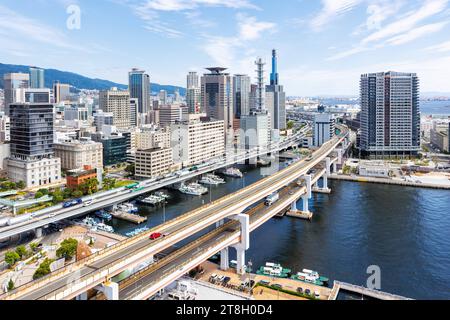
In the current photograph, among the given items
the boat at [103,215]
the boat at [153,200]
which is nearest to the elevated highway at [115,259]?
the boat at [103,215]

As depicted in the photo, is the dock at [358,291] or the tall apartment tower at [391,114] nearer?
the dock at [358,291]

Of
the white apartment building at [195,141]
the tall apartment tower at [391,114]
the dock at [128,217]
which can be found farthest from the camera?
the tall apartment tower at [391,114]

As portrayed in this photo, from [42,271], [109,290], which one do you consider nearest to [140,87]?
[42,271]

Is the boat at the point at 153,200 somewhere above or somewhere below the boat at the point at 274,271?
above

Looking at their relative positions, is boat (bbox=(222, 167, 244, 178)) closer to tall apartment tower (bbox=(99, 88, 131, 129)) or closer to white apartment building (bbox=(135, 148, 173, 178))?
white apartment building (bbox=(135, 148, 173, 178))

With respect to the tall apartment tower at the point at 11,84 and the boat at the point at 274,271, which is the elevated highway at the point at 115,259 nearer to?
the boat at the point at 274,271

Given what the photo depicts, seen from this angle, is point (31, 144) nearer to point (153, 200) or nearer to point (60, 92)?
point (153, 200)
